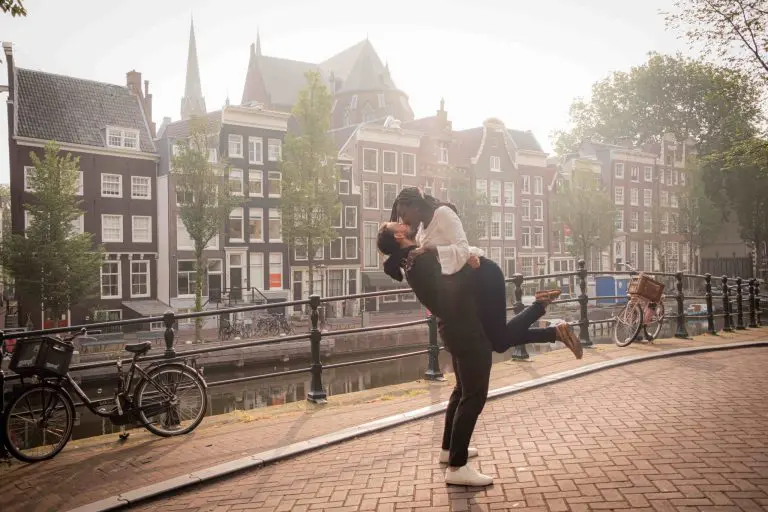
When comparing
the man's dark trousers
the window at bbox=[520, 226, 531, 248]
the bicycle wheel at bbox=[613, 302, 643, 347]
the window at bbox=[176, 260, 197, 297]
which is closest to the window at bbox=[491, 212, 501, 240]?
the window at bbox=[520, 226, 531, 248]

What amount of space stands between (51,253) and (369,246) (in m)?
18.9

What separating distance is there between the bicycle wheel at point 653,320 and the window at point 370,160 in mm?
29617

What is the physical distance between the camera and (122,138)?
3106 centimetres

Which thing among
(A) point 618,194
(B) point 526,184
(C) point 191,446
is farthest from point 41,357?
(A) point 618,194

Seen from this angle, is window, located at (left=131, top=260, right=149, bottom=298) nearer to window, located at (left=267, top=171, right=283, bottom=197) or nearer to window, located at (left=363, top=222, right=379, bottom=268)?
window, located at (left=267, top=171, right=283, bottom=197)

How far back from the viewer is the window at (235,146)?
33406 mm

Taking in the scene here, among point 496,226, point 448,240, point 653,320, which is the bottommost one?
point 653,320

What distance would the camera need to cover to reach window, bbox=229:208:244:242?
33.1m

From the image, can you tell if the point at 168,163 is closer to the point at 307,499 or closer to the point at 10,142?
the point at 10,142

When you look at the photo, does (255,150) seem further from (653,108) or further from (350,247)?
(653,108)

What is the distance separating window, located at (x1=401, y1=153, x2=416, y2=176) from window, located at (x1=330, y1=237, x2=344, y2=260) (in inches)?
273

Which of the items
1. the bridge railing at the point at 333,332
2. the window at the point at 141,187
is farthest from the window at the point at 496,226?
the bridge railing at the point at 333,332

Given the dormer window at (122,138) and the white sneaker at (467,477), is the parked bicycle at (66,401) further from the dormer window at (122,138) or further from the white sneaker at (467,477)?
the dormer window at (122,138)

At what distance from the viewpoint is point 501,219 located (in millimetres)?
46156
